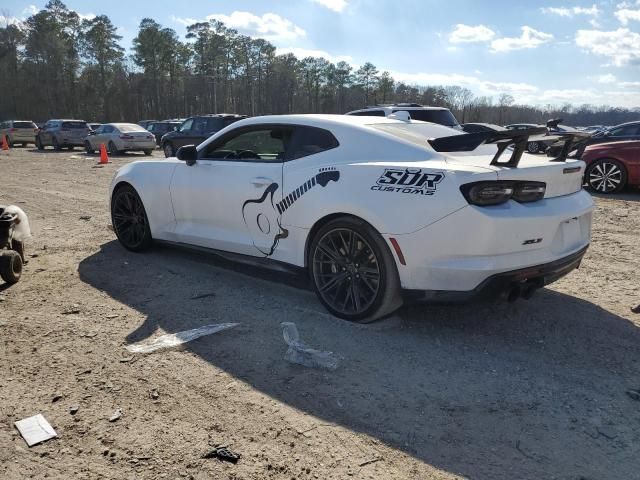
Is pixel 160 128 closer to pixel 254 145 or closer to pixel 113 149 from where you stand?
pixel 113 149

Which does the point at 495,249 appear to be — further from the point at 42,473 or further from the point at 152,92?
the point at 152,92

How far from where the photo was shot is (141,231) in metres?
5.75

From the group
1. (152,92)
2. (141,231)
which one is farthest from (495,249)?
(152,92)

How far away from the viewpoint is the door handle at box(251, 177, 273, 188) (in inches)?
171

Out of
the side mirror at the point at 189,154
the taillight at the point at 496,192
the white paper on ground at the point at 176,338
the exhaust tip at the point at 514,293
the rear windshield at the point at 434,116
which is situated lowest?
the white paper on ground at the point at 176,338

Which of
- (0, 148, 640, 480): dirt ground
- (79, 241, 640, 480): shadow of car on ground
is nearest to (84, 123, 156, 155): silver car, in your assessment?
(0, 148, 640, 480): dirt ground

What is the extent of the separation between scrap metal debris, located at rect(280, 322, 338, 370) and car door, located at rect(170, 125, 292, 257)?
1.05 meters

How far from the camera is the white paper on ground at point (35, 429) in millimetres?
2545

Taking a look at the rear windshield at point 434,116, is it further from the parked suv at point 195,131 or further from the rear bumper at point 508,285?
the parked suv at point 195,131

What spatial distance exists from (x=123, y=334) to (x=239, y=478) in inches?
72.6

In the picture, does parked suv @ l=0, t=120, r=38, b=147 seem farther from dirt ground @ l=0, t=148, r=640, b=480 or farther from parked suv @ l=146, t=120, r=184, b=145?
dirt ground @ l=0, t=148, r=640, b=480

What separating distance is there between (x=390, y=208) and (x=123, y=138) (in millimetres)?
21349

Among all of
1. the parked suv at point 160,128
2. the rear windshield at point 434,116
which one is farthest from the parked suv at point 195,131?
the rear windshield at point 434,116

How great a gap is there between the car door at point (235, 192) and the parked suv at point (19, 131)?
101 feet
